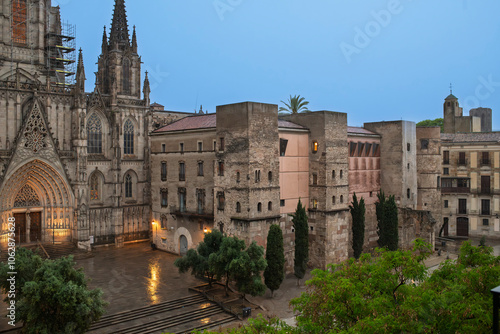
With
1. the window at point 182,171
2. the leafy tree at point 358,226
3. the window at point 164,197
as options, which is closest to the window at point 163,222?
the window at point 164,197

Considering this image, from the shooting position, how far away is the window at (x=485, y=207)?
176 ft

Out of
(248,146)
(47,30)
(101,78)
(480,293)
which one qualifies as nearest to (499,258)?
(480,293)

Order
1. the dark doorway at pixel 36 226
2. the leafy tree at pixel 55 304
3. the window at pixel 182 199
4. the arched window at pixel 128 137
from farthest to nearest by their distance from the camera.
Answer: the arched window at pixel 128 137, the dark doorway at pixel 36 226, the window at pixel 182 199, the leafy tree at pixel 55 304

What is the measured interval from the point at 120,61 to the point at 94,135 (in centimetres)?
877

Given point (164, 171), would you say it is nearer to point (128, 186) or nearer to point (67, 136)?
point (128, 186)

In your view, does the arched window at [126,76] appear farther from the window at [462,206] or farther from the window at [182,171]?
the window at [462,206]

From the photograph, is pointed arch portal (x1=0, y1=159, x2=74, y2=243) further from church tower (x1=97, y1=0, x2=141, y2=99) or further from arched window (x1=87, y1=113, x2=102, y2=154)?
church tower (x1=97, y1=0, x2=141, y2=99)

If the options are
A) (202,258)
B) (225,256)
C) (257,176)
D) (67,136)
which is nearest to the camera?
(225,256)

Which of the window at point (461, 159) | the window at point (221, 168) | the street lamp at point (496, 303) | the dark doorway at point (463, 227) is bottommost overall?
the dark doorway at point (463, 227)

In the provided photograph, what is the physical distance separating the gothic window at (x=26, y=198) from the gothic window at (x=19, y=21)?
581 inches

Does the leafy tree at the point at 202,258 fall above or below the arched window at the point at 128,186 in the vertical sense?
below

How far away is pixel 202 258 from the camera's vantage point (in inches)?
1191

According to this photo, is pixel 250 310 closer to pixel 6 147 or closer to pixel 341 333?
pixel 341 333

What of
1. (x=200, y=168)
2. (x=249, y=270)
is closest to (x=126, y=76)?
(x=200, y=168)
